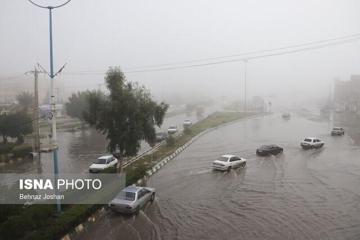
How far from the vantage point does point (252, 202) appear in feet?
62.4

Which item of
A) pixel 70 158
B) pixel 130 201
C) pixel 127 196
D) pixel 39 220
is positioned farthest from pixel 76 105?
pixel 39 220

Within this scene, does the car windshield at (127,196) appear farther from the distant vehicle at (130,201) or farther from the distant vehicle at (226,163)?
the distant vehicle at (226,163)

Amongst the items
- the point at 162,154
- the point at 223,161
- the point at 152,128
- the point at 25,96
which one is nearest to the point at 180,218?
the point at 152,128

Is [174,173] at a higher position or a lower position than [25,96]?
lower

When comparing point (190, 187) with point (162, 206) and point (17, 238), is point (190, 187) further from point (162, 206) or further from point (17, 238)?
point (17, 238)

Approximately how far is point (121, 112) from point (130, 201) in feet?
25.5

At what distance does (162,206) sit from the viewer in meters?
18.4

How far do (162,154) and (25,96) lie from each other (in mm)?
45086

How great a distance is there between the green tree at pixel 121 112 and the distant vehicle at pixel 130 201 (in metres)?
5.99

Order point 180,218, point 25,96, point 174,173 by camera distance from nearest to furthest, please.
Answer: point 180,218, point 174,173, point 25,96

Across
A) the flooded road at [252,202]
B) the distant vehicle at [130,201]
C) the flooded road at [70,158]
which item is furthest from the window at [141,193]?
the flooded road at [70,158]

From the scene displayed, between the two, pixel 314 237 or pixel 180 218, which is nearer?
pixel 314 237

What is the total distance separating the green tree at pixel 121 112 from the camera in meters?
22.9

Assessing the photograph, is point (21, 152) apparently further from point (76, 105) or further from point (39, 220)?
point (76, 105)
